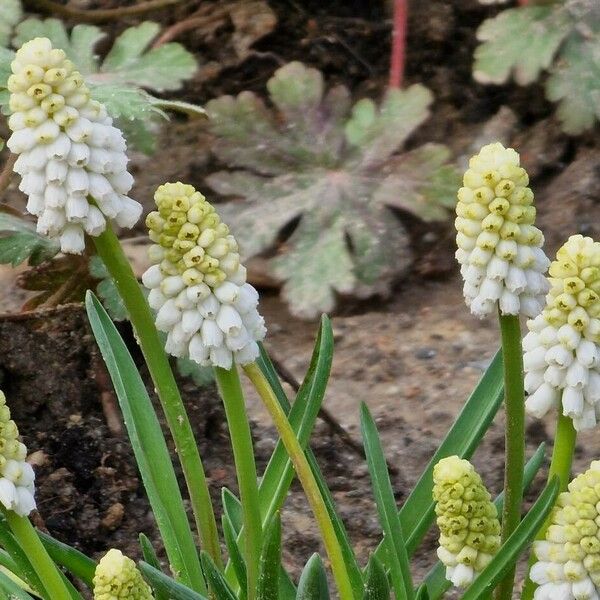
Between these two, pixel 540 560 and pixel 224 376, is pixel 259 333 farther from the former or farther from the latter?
pixel 540 560

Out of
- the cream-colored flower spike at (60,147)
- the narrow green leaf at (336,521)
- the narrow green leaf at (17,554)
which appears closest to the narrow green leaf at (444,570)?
the narrow green leaf at (336,521)

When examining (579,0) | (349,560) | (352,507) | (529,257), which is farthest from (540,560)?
(579,0)

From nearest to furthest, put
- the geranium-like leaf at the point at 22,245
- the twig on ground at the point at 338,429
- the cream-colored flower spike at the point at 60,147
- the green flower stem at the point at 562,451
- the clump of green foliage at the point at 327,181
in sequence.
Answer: the cream-colored flower spike at the point at 60,147 < the green flower stem at the point at 562,451 < the geranium-like leaf at the point at 22,245 < the twig on ground at the point at 338,429 < the clump of green foliage at the point at 327,181

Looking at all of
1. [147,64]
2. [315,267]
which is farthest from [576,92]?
[147,64]

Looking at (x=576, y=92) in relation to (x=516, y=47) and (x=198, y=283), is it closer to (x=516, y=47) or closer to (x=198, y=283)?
(x=516, y=47)

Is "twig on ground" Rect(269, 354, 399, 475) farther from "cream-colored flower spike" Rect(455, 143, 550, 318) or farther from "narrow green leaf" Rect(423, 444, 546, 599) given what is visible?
"cream-colored flower spike" Rect(455, 143, 550, 318)

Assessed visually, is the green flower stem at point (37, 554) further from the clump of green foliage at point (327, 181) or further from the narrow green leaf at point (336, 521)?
the clump of green foliage at point (327, 181)

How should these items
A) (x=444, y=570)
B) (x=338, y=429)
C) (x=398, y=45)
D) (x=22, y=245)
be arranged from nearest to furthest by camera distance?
(x=444, y=570) → (x=22, y=245) → (x=338, y=429) → (x=398, y=45)
